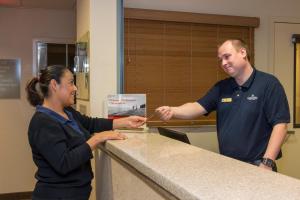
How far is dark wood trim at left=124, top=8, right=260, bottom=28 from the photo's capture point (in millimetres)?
3070

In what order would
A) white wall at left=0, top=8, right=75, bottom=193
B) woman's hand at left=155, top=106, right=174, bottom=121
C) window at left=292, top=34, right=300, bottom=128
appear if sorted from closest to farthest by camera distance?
1. woman's hand at left=155, top=106, right=174, bottom=121
2. window at left=292, top=34, right=300, bottom=128
3. white wall at left=0, top=8, right=75, bottom=193

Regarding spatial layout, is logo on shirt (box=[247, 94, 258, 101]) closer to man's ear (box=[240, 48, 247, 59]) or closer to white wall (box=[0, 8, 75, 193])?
man's ear (box=[240, 48, 247, 59])

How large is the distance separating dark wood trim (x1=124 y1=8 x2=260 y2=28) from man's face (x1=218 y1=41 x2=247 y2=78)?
133 centimetres

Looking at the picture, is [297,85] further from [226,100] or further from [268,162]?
[268,162]

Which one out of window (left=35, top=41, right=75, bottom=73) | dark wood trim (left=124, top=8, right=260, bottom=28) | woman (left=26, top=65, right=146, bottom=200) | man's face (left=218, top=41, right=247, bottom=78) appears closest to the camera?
woman (left=26, top=65, right=146, bottom=200)

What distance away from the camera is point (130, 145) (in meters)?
1.60

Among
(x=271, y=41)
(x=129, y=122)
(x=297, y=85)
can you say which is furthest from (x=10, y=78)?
(x=297, y=85)

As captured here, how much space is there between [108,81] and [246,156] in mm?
1220

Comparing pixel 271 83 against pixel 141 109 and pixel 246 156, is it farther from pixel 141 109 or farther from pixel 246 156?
pixel 141 109

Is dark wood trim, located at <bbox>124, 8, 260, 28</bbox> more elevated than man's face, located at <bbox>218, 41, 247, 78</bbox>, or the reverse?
dark wood trim, located at <bbox>124, 8, 260, 28</bbox>

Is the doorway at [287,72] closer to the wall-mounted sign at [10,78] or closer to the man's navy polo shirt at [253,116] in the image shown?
the man's navy polo shirt at [253,116]

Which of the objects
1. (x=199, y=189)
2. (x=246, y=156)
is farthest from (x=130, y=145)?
(x=199, y=189)

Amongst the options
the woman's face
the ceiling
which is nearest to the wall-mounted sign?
the ceiling

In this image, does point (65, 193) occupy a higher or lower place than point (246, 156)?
lower
